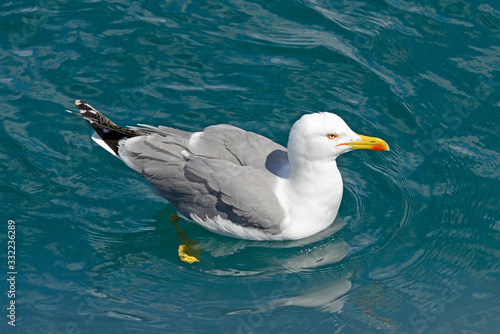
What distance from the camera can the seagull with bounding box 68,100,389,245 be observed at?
26.2 ft

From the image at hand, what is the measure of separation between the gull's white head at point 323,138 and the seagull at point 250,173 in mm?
11

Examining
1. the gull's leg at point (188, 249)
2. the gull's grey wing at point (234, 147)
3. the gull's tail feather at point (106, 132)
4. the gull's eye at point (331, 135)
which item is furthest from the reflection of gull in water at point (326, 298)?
the gull's tail feather at point (106, 132)

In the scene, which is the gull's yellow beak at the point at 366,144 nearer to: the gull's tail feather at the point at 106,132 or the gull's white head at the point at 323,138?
the gull's white head at the point at 323,138

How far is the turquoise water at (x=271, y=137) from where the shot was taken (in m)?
7.93

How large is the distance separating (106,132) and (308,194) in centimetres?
269

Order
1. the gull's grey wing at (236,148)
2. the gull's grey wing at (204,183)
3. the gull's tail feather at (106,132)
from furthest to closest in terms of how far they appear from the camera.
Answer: the gull's tail feather at (106,132) → the gull's grey wing at (236,148) → the gull's grey wing at (204,183)

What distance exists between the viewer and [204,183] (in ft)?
27.3

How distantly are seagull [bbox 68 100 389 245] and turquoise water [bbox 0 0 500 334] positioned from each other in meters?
0.42

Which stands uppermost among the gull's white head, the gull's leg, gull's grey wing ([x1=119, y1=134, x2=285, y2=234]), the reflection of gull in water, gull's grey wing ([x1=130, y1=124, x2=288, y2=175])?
the gull's white head

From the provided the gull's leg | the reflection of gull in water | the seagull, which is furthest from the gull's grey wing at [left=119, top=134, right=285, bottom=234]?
the reflection of gull in water

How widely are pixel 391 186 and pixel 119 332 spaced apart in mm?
3968

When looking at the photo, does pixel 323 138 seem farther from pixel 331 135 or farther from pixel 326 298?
pixel 326 298

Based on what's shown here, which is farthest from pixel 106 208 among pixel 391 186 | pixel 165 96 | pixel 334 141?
pixel 391 186

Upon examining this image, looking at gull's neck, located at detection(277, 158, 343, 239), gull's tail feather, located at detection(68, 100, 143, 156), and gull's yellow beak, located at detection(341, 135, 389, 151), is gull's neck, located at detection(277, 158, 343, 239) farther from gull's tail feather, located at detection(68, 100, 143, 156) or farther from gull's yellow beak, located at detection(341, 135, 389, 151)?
gull's tail feather, located at detection(68, 100, 143, 156)
